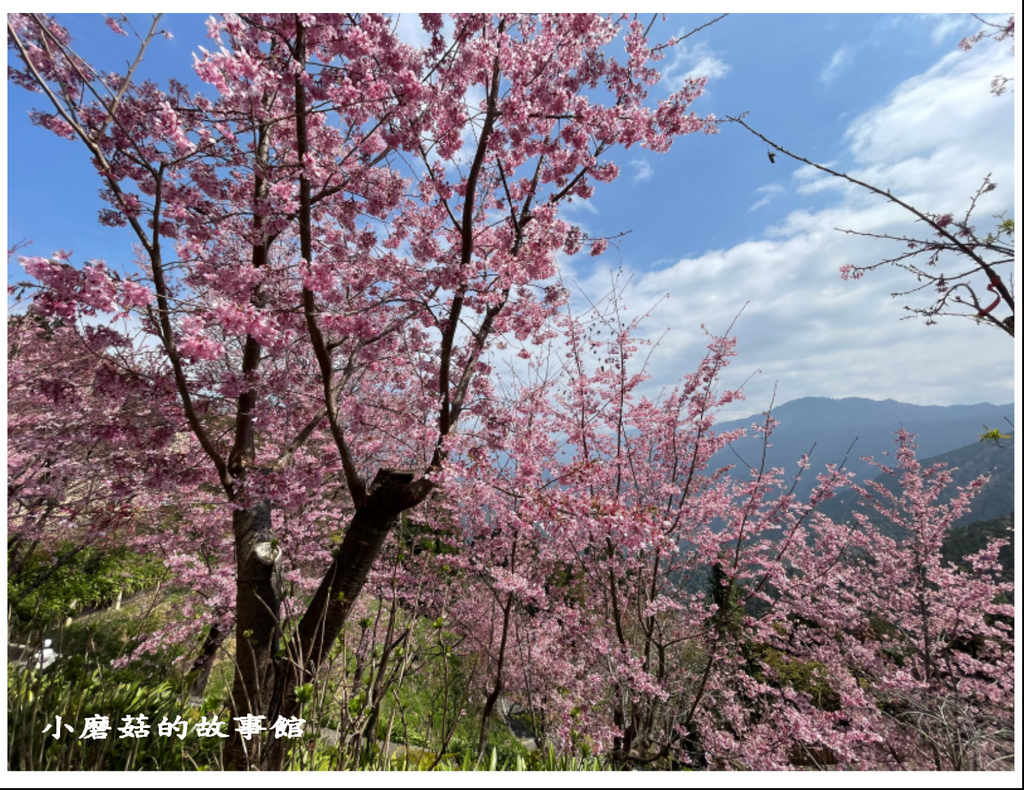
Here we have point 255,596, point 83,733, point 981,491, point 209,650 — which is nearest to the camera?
point 83,733

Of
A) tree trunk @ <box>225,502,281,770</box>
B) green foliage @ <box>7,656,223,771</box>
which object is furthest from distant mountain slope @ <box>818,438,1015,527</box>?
green foliage @ <box>7,656,223,771</box>

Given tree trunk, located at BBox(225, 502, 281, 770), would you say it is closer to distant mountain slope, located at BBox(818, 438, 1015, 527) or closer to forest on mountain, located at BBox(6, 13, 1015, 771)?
forest on mountain, located at BBox(6, 13, 1015, 771)

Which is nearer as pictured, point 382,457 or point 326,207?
point 326,207

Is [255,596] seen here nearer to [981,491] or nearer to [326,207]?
[326,207]

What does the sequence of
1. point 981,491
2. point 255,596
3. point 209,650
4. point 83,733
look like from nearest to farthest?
point 83,733 → point 255,596 → point 209,650 → point 981,491

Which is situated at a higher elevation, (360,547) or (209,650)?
(360,547)

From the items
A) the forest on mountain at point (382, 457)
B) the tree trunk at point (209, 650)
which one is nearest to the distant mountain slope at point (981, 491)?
the forest on mountain at point (382, 457)

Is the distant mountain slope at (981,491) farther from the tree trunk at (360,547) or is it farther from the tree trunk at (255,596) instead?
the tree trunk at (255,596)

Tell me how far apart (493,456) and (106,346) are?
8.48ft

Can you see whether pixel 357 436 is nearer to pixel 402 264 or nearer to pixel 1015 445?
pixel 402 264

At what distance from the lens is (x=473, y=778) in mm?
1662

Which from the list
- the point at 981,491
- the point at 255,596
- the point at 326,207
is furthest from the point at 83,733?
the point at 981,491

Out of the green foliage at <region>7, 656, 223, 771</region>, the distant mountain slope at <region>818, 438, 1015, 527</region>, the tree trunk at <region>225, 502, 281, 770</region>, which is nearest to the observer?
the green foliage at <region>7, 656, 223, 771</region>

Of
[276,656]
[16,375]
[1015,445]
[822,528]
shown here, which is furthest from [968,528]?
[16,375]
